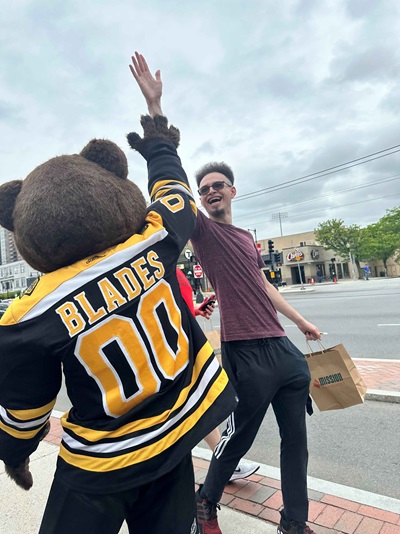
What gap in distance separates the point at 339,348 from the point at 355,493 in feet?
3.29

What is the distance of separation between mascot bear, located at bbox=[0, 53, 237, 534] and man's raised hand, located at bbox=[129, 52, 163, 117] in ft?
1.31

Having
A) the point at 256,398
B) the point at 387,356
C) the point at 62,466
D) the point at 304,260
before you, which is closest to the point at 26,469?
the point at 62,466

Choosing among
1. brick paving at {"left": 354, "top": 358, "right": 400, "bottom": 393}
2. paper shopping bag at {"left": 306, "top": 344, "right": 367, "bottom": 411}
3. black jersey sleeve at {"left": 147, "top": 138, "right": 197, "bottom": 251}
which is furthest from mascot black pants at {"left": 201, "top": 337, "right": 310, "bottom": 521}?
brick paving at {"left": 354, "top": 358, "right": 400, "bottom": 393}

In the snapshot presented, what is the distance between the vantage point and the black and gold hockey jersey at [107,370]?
1214 mm

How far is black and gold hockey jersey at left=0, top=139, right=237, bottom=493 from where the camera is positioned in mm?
1214

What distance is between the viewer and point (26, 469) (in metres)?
1.46

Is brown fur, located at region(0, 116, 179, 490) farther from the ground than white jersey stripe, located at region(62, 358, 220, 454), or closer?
farther from the ground

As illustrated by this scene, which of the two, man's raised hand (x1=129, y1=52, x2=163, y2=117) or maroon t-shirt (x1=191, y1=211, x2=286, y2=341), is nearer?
man's raised hand (x1=129, y1=52, x2=163, y2=117)

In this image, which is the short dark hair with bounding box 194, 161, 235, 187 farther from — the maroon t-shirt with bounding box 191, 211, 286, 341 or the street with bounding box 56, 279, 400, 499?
the street with bounding box 56, 279, 400, 499

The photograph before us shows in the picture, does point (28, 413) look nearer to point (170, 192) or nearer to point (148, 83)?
point (170, 192)

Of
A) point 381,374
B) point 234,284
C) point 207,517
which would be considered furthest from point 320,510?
point 381,374

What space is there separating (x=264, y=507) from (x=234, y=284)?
4.64ft

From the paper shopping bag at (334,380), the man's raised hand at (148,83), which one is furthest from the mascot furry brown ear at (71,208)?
the paper shopping bag at (334,380)

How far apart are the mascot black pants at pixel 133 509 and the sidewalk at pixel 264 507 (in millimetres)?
1117
